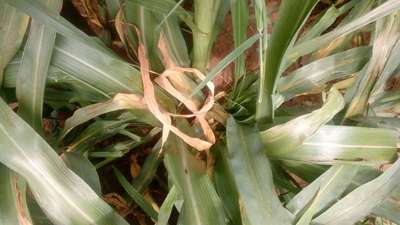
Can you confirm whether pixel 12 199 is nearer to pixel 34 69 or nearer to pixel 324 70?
pixel 34 69

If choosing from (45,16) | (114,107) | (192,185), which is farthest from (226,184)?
(45,16)

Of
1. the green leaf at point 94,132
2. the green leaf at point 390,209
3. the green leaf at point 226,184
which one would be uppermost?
the green leaf at point 94,132

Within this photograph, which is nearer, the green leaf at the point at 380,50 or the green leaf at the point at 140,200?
the green leaf at the point at 380,50

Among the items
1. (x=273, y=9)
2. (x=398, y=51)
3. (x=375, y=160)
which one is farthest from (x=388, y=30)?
(x=273, y=9)

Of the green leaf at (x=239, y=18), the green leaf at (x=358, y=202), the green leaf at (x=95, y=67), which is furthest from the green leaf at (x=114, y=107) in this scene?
the green leaf at (x=358, y=202)

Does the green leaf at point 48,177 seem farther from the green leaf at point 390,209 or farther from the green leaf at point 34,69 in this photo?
the green leaf at point 390,209

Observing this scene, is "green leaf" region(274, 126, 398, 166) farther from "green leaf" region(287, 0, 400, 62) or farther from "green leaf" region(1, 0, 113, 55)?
Result: "green leaf" region(1, 0, 113, 55)

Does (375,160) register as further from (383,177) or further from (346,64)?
(346,64)
